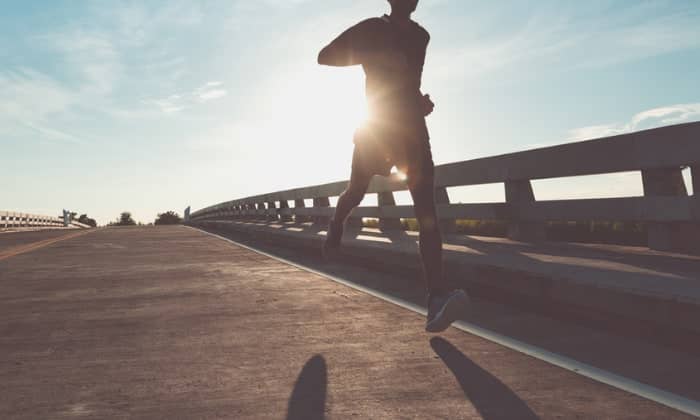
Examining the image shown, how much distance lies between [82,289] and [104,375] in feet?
12.9

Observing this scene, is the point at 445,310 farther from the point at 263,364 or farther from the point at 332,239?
the point at 332,239

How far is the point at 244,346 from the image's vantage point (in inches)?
178

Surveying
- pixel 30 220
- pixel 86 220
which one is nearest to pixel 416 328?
pixel 30 220

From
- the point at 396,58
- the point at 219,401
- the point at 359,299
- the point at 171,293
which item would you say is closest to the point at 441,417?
the point at 219,401

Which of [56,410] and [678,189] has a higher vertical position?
[678,189]

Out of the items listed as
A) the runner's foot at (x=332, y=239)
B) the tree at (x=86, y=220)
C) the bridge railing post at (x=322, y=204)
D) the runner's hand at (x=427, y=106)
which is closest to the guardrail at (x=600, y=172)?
the runner's hand at (x=427, y=106)

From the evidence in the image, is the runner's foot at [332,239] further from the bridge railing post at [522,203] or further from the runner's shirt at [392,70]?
the bridge railing post at [522,203]

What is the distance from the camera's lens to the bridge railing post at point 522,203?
815 cm

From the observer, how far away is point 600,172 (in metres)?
6.81

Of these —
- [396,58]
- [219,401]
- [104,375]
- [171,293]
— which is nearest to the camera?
[219,401]

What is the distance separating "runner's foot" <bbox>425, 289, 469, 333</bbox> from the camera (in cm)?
460

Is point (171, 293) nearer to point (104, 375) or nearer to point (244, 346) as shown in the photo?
point (244, 346)

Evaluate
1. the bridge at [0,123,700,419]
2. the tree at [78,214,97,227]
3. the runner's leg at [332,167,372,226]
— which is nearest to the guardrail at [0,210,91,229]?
the bridge at [0,123,700,419]

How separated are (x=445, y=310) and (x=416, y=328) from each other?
55 centimetres
